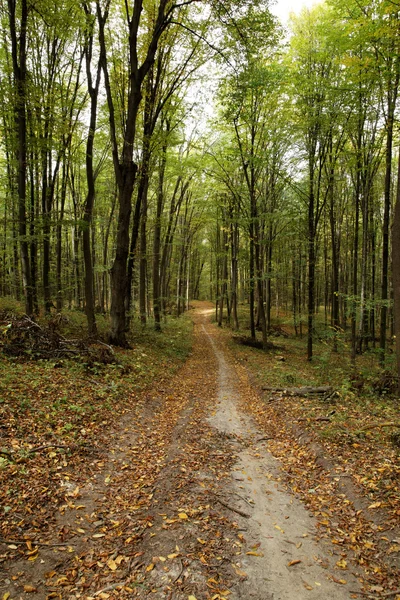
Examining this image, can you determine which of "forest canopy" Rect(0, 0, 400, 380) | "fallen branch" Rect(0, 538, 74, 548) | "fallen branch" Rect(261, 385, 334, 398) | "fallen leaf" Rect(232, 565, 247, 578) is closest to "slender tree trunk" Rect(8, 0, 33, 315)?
"forest canopy" Rect(0, 0, 400, 380)

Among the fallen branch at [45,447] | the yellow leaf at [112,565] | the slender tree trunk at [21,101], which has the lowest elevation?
the yellow leaf at [112,565]

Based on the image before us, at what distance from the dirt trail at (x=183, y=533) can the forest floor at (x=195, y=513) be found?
0.01 m

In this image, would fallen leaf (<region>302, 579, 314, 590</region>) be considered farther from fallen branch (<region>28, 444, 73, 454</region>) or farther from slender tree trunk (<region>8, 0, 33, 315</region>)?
slender tree trunk (<region>8, 0, 33, 315</region>)

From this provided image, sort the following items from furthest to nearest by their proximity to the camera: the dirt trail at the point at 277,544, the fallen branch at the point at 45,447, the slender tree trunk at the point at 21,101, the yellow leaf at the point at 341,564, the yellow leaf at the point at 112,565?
1. the slender tree trunk at the point at 21,101
2. the fallen branch at the point at 45,447
3. the yellow leaf at the point at 341,564
4. the yellow leaf at the point at 112,565
5. the dirt trail at the point at 277,544

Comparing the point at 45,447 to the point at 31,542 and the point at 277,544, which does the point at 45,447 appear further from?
the point at 277,544

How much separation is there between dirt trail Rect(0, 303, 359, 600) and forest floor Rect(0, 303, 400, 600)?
13 mm

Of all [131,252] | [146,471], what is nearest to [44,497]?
[146,471]

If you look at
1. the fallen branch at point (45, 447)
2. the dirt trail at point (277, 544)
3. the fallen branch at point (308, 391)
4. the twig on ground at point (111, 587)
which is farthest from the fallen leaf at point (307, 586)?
the fallen branch at point (308, 391)

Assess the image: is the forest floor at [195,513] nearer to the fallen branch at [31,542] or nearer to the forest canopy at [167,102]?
the fallen branch at [31,542]

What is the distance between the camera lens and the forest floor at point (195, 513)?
2929mm

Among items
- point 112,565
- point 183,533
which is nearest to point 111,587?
point 112,565

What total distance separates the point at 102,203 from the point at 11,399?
2228cm

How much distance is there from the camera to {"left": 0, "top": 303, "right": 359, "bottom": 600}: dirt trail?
2.86 metres

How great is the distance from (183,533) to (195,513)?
1.23ft
